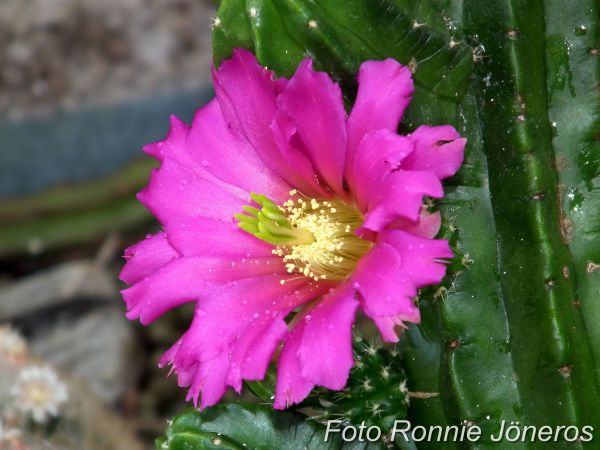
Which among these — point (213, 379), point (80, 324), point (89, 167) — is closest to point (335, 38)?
point (213, 379)

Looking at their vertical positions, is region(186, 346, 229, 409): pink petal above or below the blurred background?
below

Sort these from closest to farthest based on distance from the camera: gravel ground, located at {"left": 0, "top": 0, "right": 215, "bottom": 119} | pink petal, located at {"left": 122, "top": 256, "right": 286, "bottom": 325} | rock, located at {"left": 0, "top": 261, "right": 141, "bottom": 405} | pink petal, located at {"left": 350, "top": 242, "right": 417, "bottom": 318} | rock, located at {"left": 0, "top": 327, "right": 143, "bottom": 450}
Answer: pink petal, located at {"left": 350, "top": 242, "right": 417, "bottom": 318}, pink petal, located at {"left": 122, "top": 256, "right": 286, "bottom": 325}, rock, located at {"left": 0, "top": 327, "right": 143, "bottom": 450}, rock, located at {"left": 0, "top": 261, "right": 141, "bottom": 405}, gravel ground, located at {"left": 0, "top": 0, "right": 215, "bottom": 119}

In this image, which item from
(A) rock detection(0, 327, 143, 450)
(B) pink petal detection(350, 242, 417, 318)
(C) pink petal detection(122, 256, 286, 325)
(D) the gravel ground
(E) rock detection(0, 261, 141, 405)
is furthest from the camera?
(D) the gravel ground

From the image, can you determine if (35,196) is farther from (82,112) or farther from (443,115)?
(443,115)

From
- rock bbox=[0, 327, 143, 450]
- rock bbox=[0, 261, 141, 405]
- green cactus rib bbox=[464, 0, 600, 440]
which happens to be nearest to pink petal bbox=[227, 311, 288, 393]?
green cactus rib bbox=[464, 0, 600, 440]

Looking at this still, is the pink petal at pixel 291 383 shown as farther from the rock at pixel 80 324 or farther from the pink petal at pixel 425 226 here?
the rock at pixel 80 324

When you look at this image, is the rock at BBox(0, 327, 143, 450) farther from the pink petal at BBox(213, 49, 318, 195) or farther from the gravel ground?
the gravel ground

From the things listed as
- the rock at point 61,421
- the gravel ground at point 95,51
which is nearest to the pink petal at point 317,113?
the rock at point 61,421

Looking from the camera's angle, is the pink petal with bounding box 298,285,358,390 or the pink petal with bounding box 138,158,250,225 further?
the pink petal with bounding box 138,158,250,225

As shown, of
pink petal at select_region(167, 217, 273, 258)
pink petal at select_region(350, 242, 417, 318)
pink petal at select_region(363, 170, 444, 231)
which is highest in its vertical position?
pink petal at select_region(363, 170, 444, 231)
